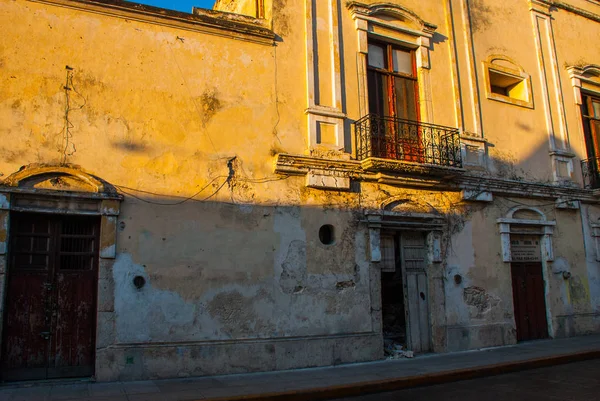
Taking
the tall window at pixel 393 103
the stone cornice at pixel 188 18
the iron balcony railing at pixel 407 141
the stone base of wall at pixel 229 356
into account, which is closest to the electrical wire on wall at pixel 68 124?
the stone cornice at pixel 188 18

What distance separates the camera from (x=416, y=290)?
10164 mm

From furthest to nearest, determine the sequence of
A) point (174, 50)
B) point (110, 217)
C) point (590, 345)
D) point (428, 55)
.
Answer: point (428, 55) → point (590, 345) → point (174, 50) → point (110, 217)

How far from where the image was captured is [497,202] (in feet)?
37.7

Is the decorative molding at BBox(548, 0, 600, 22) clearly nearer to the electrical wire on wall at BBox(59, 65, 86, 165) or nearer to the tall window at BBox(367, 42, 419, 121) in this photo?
the tall window at BBox(367, 42, 419, 121)

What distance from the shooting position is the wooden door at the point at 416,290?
9.98 m

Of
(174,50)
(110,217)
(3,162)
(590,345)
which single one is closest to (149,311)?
(110,217)

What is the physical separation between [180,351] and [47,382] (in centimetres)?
189

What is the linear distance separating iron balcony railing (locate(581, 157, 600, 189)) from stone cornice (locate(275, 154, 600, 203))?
356mm

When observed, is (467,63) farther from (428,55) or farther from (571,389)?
(571,389)

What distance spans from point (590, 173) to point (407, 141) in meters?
5.82

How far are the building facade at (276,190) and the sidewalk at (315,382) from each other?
382mm

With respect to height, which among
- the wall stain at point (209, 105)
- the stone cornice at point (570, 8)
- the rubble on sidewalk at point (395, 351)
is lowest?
the rubble on sidewalk at point (395, 351)

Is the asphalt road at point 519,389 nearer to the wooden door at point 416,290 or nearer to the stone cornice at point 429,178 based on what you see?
the wooden door at point 416,290

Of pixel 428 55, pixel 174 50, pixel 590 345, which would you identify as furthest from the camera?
pixel 428 55
